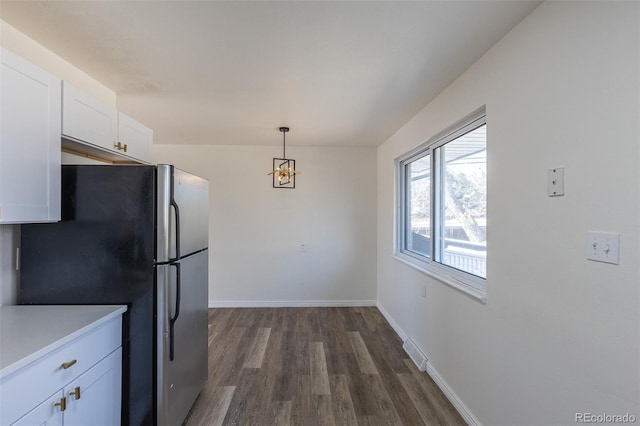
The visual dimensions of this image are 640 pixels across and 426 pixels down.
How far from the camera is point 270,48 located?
1.76m

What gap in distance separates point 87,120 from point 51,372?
56.5 inches

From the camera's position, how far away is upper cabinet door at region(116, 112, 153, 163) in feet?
6.99

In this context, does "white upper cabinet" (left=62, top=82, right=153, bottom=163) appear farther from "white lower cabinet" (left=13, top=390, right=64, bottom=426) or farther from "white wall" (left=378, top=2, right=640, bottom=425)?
"white wall" (left=378, top=2, right=640, bottom=425)

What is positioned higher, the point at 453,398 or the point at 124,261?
the point at 124,261

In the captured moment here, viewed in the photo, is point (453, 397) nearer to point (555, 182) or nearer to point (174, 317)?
point (555, 182)

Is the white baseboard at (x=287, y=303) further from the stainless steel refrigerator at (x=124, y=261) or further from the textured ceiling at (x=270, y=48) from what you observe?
the textured ceiling at (x=270, y=48)

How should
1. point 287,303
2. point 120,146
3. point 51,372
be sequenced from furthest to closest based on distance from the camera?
point 287,303
point 120,146
point 51,372

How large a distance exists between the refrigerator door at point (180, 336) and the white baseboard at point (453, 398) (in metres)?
1.94

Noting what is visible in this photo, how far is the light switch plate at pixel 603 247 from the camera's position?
3.45 feet

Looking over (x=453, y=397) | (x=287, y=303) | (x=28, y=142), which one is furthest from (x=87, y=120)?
(x=287, y=303)

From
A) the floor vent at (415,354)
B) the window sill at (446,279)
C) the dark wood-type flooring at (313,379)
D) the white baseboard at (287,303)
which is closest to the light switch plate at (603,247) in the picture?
the window sill at (446,279)

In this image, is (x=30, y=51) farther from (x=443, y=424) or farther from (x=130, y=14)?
(x=443, y=424)

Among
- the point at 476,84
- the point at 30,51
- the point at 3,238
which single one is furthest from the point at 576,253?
the point at 30,51

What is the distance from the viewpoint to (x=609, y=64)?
42.5 inches
